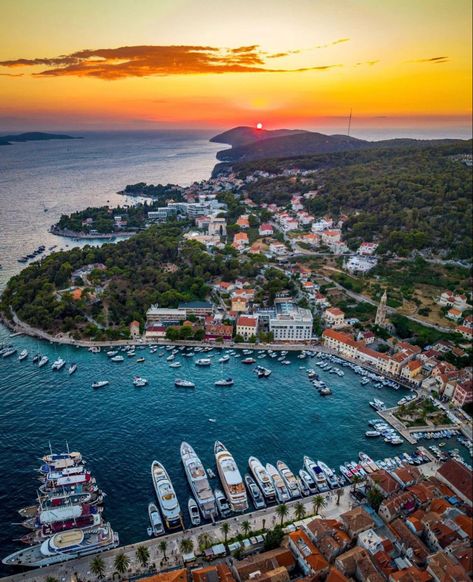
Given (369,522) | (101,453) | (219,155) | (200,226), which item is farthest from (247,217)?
(219,155)

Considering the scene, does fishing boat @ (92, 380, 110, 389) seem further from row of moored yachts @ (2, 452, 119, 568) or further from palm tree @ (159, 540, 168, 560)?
palm tree @ (159, 540, 168, 560)

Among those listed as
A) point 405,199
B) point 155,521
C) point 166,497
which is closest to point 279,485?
point 166,497

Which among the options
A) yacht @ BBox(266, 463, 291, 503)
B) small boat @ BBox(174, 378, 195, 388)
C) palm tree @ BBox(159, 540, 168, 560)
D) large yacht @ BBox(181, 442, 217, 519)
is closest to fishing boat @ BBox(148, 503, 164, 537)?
palm tree @ BBox(159, 540, 168, 560)

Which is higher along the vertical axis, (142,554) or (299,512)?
(142,554)

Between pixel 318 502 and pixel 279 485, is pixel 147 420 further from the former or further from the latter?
pixel 318 502

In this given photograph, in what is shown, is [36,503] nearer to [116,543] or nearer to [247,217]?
[116,543]

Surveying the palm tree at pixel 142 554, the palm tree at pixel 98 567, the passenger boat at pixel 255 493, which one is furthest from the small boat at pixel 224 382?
the palm tree at pixel 98 567
